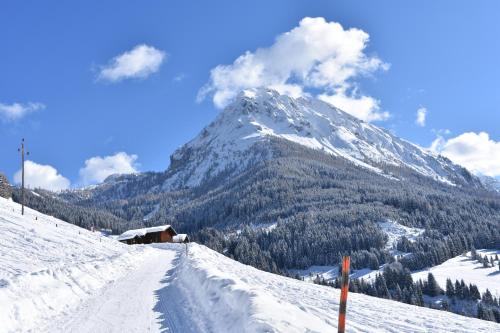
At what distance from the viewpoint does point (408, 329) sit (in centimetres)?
1573

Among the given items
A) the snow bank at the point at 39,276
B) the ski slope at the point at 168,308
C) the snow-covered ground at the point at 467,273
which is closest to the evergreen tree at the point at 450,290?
the snow-covered ground at the point at 467,273

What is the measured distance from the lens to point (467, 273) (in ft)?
509

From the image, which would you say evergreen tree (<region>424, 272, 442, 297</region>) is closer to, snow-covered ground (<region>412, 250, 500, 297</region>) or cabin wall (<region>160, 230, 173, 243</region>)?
snow-covered ground (<region>412, 250, 500, 297</region>)

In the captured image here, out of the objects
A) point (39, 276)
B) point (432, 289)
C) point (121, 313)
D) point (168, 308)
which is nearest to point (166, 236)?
point (432, 289)

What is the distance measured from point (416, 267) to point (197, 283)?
168m

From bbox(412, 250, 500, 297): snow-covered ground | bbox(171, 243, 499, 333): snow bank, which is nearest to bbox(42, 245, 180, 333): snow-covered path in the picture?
bbox(171, 243, 499, 333): snow bank

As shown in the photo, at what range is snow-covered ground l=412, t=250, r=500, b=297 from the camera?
14250 cm

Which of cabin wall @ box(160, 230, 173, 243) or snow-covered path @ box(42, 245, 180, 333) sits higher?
cabin wall @ box(160, 230, 173, 243)

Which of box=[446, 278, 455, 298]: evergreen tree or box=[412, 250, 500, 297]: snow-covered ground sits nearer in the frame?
box=[446, 278, 455, 298]: evergreen tree

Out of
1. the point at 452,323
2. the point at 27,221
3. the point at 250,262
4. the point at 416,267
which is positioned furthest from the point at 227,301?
the point at 416,267

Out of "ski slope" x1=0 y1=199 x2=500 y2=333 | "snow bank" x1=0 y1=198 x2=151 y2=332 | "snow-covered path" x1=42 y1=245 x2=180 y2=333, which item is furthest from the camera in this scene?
"snow bank" x1=0 y1=198 x2=151 y2=332

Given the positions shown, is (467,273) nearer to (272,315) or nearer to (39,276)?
(39,276)

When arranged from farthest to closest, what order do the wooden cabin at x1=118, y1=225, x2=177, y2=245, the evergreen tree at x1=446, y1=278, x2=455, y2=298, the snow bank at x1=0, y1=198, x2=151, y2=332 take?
the evergreen tree at x1=446, y1=278, x2=455, y2=298
the wooden cabin at x1=118, y1=225, x2=177, y2=245
the snow bank at x1=0, y1=198, x2=151, y2=332

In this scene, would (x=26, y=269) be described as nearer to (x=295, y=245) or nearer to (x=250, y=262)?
(x=250, y=262)
